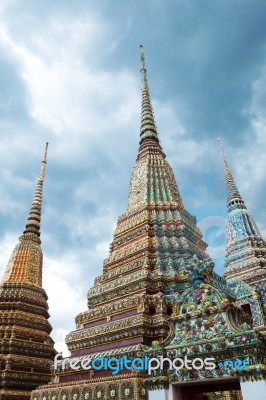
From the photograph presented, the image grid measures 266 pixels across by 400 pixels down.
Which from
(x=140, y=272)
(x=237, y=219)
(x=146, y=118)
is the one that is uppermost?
(x=146, y=118)

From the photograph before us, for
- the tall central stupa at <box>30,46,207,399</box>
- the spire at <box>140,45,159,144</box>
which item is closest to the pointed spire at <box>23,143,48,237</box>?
the tall central stupa at <box>30,46,207,399</box>

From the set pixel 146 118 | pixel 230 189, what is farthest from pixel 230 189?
pixel 146 118

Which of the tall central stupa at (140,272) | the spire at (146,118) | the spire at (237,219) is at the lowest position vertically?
the tall central stupa at (140,272)

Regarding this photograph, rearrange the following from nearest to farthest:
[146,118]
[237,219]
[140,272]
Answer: [140,272] → [146,118] → [237,219]

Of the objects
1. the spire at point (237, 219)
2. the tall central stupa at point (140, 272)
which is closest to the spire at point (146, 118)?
the tall central stupa at point (140, 272)

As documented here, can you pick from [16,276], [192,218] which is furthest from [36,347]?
[192,218]

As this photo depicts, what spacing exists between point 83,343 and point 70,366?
110 cm

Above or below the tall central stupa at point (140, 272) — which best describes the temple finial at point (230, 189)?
above

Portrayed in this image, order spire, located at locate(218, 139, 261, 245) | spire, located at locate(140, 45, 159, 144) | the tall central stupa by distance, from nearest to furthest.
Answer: the tall central stupa < spire, located at locate(140, 45, 159, 144) < spire, located at locate(218, 139, 261, 245)

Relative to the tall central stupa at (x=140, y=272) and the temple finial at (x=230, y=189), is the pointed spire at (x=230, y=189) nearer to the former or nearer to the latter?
the temple finial at (x=230, y=189)

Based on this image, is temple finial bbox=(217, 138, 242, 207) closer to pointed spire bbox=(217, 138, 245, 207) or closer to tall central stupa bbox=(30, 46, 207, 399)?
pointed spire bbox=(217, 138, 245, 207)

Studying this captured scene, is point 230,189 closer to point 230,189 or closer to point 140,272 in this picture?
point 230,189

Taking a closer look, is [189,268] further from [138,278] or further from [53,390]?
[53,390]

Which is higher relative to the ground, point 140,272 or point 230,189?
point 230,189
